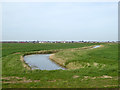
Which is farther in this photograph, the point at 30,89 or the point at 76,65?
the point at 76,65

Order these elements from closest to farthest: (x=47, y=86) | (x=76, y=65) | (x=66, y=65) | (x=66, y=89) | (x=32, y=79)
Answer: (x=66, y=89) < (x=47, y=86) < (x=32, y=79) < (x=76, y=65) < (x=66, y=65)

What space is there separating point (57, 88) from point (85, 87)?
189cm

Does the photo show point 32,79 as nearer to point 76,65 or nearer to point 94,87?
point 94,87

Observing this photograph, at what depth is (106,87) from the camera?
332 inches

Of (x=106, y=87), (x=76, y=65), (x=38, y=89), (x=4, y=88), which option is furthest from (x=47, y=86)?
(x=76, y=65)

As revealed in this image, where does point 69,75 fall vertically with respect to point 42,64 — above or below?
above

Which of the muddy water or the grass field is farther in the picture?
the muddy water

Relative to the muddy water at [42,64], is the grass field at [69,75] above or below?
above

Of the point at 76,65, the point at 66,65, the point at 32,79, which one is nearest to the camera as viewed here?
the point at 32,79

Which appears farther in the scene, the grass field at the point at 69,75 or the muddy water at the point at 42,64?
the muddy water at the point at 42,64

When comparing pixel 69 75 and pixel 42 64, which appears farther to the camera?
pixel 42 64

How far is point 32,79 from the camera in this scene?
10609 millimetres

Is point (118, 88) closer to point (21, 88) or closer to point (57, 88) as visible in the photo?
point (57, 88)

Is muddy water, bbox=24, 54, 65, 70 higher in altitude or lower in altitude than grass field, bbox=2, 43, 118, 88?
lower
